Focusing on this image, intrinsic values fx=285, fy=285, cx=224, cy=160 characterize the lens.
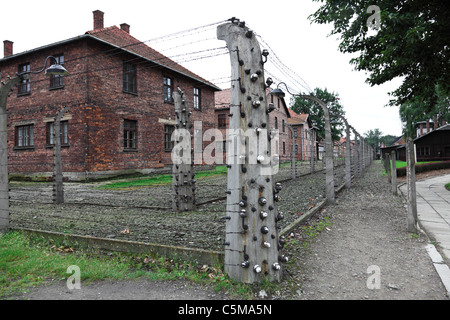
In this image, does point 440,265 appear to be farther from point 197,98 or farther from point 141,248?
point 197,98

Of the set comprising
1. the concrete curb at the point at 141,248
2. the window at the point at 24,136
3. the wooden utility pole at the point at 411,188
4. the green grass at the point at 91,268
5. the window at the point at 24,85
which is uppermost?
the window at the point at 24,85

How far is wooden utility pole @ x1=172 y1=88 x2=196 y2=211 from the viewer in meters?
6.93

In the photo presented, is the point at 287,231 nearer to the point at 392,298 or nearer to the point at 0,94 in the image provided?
the point at 392,298

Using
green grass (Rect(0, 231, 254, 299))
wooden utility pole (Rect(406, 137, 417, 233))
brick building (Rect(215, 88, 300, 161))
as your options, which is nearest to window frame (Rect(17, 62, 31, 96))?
green grass (Rect(0, 231, 254, 299))

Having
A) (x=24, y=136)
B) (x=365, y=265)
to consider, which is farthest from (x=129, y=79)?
(x=365, y=265)

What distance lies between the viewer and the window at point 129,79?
17031mm

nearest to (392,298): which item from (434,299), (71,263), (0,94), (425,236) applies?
(434,299)

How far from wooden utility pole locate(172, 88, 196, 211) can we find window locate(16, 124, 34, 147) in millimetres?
14136

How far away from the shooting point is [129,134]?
680 inches

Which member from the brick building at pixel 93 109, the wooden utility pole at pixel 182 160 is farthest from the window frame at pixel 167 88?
the wooden utility pole at pixel 182 160

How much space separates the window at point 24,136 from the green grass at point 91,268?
587 inches

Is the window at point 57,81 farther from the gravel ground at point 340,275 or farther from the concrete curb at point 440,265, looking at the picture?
the concrete curb at point 440,265

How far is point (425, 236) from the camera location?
200 inches

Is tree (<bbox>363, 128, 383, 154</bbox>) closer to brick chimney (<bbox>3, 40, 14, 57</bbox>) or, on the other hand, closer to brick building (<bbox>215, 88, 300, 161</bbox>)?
brick building (<bbox>215, 88, 300, 161</bbox>)
